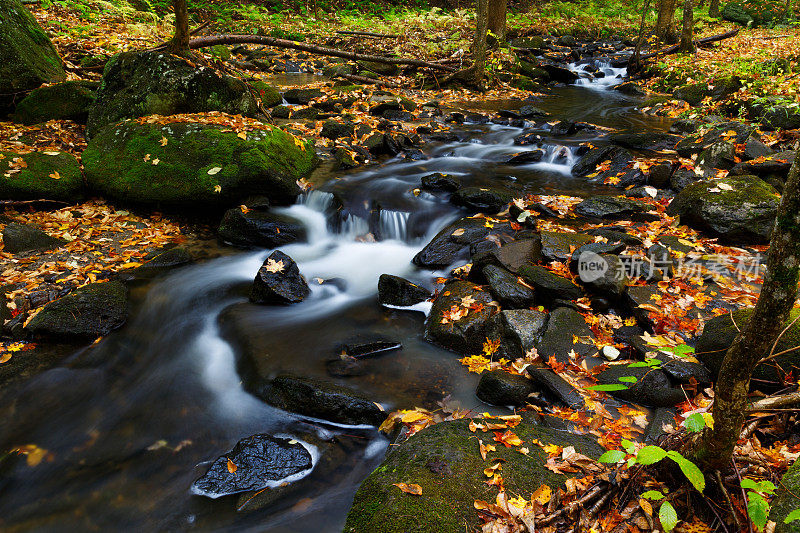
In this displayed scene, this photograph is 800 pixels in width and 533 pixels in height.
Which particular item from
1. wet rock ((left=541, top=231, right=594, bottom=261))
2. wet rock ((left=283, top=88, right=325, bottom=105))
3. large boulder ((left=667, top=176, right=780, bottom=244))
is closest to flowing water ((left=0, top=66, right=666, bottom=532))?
wet rock ((left=541, top=231, right=594, bottom=261))

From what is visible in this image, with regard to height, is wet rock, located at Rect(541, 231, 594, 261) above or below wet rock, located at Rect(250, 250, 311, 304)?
above

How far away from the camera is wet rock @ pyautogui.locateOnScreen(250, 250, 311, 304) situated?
6.03 metres

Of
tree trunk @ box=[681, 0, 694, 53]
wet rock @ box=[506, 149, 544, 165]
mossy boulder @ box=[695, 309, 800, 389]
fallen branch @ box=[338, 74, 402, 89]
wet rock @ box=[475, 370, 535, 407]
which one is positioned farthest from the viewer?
tree trunk @ box=[681, 0, 694, 53]

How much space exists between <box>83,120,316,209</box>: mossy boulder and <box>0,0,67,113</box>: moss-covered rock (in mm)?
2373

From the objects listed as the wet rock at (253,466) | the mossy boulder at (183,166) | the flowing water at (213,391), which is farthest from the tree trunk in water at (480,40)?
the wet rock at (253,466)

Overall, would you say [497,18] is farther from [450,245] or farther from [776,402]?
[776,402]

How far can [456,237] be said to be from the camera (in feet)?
22.7

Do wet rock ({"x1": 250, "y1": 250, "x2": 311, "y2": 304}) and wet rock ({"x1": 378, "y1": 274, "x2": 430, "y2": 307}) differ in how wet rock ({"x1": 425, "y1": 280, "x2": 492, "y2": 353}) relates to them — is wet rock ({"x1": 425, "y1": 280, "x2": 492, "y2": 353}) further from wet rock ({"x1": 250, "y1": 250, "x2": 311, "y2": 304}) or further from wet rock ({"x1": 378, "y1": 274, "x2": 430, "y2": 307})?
wet rock ({"x1": 250, "y1": 250, "x2": 311, "y2": 304})

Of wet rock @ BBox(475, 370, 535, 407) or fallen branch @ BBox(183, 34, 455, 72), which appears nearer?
wet rock @ BBox(475, 370, 535, 407)

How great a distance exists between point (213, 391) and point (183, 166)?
4.50m

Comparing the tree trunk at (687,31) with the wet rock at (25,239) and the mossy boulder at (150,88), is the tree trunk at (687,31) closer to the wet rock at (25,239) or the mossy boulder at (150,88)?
the mossy boulder at (150,88)

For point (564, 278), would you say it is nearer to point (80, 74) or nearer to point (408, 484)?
point (408, 484)

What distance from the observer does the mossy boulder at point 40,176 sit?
6.80 m

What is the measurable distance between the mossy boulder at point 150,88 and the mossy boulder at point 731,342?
9.56m
